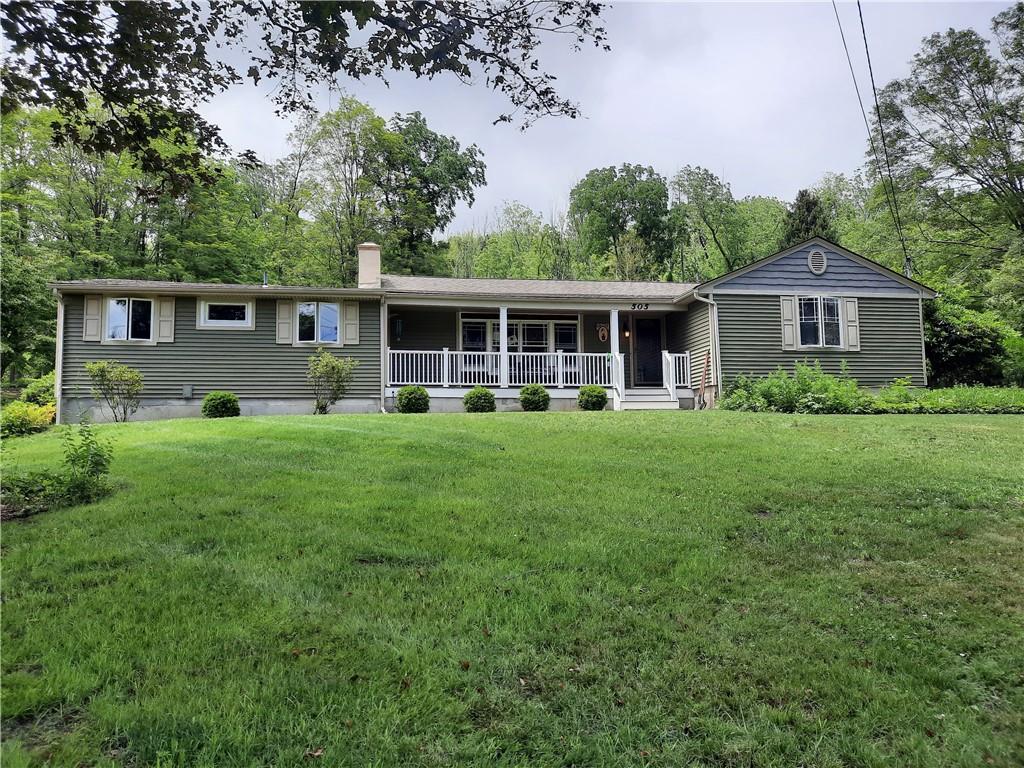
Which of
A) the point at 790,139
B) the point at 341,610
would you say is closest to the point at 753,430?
the point at 790,139

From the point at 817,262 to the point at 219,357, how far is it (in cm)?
1569

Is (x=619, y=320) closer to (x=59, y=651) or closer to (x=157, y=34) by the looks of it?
(x=157, y=34)

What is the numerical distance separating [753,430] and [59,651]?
29.2 ft

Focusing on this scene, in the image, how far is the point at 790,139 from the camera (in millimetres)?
10891

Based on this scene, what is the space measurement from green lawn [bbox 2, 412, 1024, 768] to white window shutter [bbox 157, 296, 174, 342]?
9908mm

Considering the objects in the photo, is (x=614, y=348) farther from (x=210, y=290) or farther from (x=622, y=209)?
(x=622, y=209)

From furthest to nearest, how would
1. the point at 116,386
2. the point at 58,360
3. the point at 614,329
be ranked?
the point at 614,329 < the point at 58,360 < the point at 116,386

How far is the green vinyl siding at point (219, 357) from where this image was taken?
14.1m

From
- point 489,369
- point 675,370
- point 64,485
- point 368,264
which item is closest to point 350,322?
point 368,264

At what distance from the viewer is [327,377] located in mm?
14352

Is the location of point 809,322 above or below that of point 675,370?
above

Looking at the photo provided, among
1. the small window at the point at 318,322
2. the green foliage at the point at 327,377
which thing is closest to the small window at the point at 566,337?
the green foliage at the point at 327,377

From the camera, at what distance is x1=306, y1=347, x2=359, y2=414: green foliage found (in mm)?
14133

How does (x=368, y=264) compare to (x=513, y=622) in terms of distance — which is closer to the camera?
(x=513, y=622)
